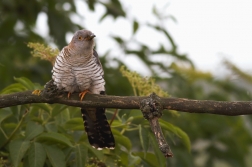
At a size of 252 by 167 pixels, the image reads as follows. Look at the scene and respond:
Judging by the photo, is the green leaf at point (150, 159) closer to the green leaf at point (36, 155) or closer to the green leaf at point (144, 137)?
the green leaf at point (144, 137)

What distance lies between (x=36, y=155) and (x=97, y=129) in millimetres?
593

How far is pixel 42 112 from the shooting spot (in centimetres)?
287

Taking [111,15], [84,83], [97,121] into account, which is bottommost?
[97,121]

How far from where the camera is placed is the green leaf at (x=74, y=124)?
2.75m

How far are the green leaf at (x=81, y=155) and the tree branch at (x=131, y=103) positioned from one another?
0.24 m

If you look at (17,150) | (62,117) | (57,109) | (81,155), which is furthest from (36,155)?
(62,117)

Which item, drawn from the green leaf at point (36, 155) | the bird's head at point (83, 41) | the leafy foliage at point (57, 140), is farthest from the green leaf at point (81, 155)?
the bird's head at point (83, 41)

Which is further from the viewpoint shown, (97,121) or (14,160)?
(97,121)

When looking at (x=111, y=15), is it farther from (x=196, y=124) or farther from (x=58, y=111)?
(x=58, y=111)

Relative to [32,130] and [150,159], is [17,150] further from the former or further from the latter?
[150,159]

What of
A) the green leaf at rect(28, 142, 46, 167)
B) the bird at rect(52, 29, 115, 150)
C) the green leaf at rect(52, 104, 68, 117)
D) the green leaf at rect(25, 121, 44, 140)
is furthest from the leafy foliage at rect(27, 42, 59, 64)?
the green leaf at rect(28, 142, 46, 167)

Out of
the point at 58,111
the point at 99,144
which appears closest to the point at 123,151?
the point at 99,144

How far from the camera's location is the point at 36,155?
2416mm

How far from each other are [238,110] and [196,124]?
9.02 feet
